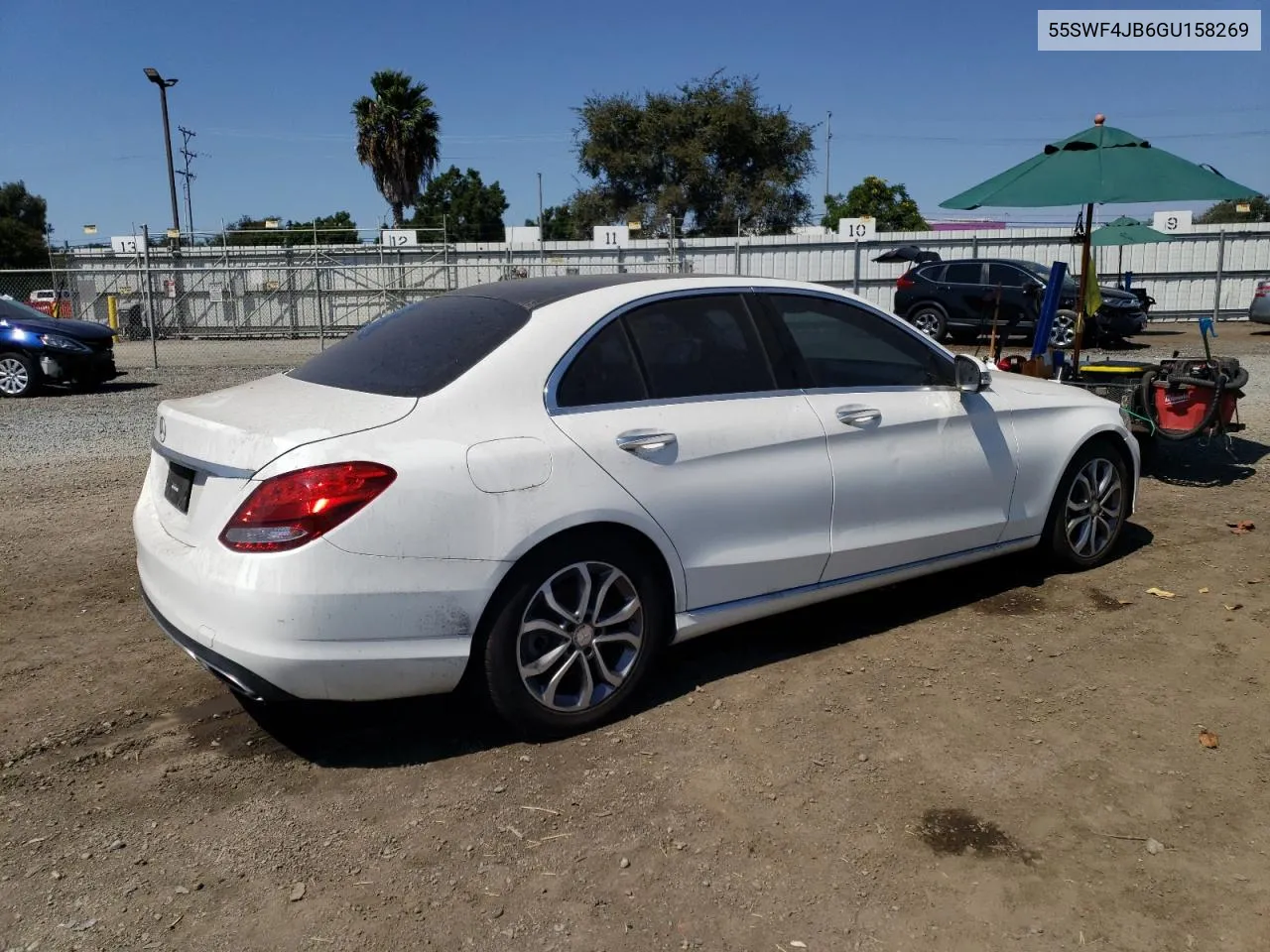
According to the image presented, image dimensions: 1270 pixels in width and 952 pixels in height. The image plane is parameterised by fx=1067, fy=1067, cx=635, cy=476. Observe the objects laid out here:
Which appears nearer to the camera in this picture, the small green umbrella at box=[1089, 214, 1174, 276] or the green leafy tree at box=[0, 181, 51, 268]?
the small green umbrella at box=[1089, 214, 1174, 276]

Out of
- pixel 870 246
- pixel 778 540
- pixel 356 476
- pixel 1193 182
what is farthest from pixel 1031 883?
pixel 870 246

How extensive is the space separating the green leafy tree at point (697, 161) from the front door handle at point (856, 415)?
36.7 meters

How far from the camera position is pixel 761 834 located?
3066 millimetres

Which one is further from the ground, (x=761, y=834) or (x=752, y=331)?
(x=752, y=331)

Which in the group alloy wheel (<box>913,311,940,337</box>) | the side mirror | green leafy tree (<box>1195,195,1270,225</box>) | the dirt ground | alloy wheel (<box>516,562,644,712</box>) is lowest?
the dirt ground

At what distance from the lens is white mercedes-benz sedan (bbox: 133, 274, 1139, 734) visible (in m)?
3.16

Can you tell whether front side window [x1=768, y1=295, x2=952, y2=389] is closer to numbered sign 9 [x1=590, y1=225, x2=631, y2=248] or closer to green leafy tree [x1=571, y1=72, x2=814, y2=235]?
numbered sign 9 [x1=590, y1=225, x2=631, y2=248]

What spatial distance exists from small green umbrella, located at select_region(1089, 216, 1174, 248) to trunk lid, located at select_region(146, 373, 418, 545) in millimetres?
16524

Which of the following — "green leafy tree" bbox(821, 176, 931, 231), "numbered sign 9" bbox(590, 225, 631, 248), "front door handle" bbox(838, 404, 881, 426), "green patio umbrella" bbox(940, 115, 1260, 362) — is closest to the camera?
"front door handle" bbox(838, 404, 881, 426)

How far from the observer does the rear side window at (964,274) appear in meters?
19.1

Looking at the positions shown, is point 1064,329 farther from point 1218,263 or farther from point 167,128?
point 167,128

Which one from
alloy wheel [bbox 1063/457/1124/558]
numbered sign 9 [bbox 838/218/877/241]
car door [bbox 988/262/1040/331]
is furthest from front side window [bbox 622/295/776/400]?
numbered sign 9 [bbox 838/218/877/241]

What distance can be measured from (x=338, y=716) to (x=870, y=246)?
72.4 feet

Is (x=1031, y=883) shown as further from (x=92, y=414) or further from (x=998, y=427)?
(x=92, y=414)
